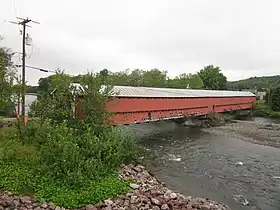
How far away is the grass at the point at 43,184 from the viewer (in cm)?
1051

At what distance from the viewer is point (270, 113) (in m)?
50.7

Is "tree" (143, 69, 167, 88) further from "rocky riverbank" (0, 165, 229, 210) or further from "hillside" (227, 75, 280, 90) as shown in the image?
"rocky riverbank" (0, 165, 229, 210)

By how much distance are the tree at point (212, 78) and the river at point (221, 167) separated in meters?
50.4

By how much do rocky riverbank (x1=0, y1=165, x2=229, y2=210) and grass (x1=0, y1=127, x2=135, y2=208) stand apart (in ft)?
0.96

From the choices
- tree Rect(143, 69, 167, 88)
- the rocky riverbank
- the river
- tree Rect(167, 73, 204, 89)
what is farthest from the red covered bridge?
tree Rect(167, 73, 204, 89)

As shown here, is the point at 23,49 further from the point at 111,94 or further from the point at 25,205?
the point at 25,205

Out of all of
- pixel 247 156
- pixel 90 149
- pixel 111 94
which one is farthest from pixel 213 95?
pixel 90 149

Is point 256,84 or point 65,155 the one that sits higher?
point 256,84

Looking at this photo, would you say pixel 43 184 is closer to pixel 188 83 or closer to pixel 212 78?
pixel 188 83

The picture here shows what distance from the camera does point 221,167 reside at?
1700 centimetres

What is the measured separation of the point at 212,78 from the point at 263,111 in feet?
89.0

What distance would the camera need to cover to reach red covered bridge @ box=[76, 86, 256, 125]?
22328 mm

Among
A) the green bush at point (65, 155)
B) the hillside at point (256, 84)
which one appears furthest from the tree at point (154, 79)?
the green bush at point (65, 155)

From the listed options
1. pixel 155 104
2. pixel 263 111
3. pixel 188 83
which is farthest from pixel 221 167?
pixel 188 83
